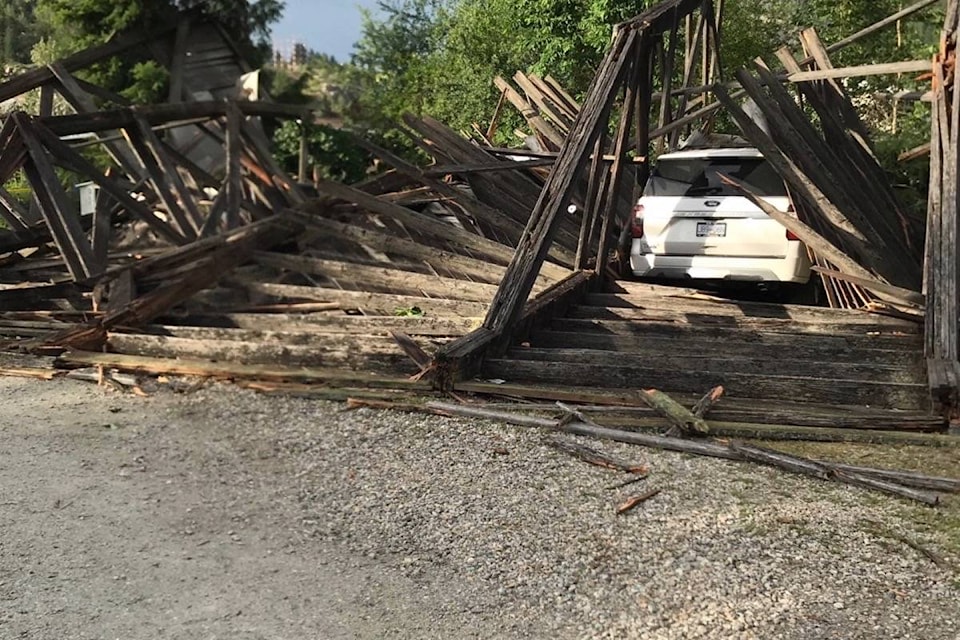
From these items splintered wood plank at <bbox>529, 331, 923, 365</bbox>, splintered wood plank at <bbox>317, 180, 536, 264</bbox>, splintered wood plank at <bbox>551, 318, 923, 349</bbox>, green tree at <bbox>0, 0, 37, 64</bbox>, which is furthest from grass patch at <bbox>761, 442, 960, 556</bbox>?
green tree at <bbox>0, 0, 37, 64</bbox>

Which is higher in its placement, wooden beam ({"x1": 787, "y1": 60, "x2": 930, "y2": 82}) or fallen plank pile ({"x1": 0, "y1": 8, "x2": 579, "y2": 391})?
wooden beam ({"x1": 787, "y1": 60, "x2": 930, "y2": 82})

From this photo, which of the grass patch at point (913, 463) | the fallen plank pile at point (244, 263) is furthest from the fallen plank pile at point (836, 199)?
the fallen plank pile at point (244, 263)

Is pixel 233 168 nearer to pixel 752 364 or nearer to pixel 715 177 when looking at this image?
pixel 715 177

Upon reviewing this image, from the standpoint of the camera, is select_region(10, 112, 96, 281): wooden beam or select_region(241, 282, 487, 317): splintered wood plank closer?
select_region(241, 282, 487, 317): splintered wood plank

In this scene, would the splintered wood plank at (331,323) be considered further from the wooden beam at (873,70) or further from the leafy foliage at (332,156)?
the leafy foliage at (332,156)

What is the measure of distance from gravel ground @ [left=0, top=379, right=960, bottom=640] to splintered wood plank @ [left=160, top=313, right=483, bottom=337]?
2345 mm

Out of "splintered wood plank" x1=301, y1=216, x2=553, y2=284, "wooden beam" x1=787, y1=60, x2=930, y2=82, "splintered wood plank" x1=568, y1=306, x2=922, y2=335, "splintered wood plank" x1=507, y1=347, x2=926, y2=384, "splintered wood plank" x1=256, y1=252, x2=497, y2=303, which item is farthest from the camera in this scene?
"splintered wood plank" x1=301, y1=216, x2=553, y2=284

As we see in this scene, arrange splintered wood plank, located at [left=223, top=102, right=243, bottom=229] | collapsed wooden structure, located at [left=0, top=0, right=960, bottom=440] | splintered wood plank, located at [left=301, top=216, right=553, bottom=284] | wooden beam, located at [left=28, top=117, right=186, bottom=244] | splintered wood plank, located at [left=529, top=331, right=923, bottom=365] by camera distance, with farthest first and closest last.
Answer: splintered wood plank, located at [left=223, top=102, right=243, bottom=229]
wooden beam, located at [left=28, top=117, right=186, bottom=244]
splintered wood plank, located at [left=301, top=216, right=553, bottom=284]
splintered wood plank, located at [left=529, top=331, right=923, bottom=365]
collapsed wooden structure, located at [left=0, top=0, right=960, bottom=440]

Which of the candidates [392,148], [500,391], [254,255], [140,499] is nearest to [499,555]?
[140,499]

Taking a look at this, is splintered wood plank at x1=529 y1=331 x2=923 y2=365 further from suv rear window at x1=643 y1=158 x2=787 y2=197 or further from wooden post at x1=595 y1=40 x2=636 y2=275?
suv rear window at x1=643 y1=158 x2=787 y2=197

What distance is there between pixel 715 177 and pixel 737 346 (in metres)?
3.16

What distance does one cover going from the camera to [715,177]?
34.3ft

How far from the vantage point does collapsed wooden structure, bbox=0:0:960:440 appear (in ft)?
24.4

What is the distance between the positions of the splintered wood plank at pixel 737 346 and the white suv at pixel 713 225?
2164 mm
